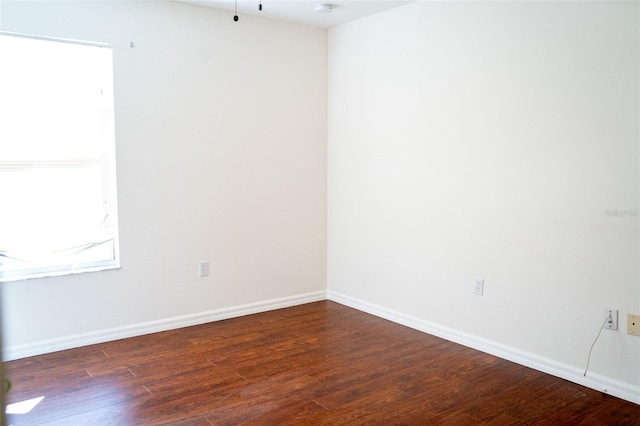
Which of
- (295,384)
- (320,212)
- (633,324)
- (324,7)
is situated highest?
(324,7)

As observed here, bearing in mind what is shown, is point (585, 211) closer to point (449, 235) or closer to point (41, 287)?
point (449, 235)

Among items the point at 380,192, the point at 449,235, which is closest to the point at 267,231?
the point at 380,192

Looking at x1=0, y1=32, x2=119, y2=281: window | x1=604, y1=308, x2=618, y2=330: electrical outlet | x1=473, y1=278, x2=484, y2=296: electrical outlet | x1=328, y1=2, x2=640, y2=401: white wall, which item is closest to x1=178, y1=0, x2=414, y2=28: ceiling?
x1=328, y1=2, x2=640, y2=401: white wall

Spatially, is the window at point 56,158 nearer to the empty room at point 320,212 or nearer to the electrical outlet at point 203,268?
the empty room at point 320,212

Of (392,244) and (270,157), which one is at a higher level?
(270,157)

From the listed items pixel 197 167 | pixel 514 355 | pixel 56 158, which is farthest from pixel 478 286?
pixel 56 158

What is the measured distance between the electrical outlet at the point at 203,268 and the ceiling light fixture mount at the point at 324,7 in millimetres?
2145

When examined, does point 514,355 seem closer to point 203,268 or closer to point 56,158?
point 203,268

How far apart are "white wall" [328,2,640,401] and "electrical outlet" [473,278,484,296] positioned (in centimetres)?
4

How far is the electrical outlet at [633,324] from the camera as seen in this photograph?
104 inches

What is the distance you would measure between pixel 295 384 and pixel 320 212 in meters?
2.02

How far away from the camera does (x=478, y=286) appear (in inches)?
135

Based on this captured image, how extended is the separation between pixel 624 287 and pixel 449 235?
1.18 metres

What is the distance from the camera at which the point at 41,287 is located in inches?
129
